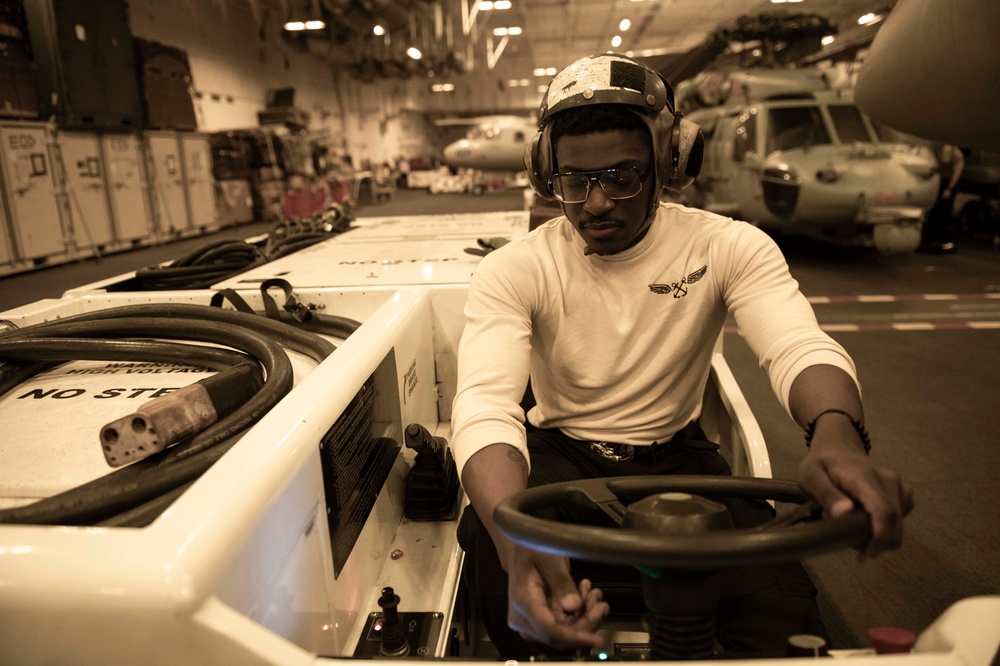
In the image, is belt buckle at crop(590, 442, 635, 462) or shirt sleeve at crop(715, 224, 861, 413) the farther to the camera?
belt buckle at crop(590, 442, 635, 462)

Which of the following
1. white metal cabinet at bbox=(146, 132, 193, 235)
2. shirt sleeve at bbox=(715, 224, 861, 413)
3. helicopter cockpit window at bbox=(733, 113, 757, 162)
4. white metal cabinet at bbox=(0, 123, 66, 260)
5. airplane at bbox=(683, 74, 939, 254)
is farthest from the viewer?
white metal cabinet at bbox=(146, 132, 193, 235)

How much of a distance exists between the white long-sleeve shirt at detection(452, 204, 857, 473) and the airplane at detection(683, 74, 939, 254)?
19.8 feet

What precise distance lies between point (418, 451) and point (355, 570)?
41 centimetres

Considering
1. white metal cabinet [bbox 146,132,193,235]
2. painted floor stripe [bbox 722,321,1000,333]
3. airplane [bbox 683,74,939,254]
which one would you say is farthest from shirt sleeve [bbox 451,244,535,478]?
white metal cabinet [bbox 146,132,193,235]

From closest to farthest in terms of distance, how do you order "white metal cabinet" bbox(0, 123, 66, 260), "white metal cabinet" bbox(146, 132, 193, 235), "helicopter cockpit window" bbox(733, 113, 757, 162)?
"helicopter cockpit window" bbox(733, 113, 757, 162) → "white metal cabinet" bbox(0, 123, 66, 260) → "white metal cabinet" bbox(146, 132, 193, 235)

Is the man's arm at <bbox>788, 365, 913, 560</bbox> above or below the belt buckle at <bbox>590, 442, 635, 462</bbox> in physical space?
above

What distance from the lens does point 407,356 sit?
183 cm

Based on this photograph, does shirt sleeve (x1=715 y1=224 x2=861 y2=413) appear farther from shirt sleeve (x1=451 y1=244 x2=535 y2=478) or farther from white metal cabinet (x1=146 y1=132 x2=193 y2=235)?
white metal cabinet (x1=146 y1=132 x2=193 y2=235)

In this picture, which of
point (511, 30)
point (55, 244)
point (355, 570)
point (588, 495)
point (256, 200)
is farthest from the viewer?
point (511, 30)

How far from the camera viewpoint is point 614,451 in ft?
5.13

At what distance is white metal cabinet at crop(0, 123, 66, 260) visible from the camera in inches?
310

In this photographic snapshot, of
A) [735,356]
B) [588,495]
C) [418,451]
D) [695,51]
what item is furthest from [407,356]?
[695,51]

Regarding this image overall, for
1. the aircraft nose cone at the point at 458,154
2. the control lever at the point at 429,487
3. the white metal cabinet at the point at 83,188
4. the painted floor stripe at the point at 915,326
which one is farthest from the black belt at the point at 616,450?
the aircraft nose cone at the point at 458,154

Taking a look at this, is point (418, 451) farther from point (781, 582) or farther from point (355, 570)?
point (781, 582)
